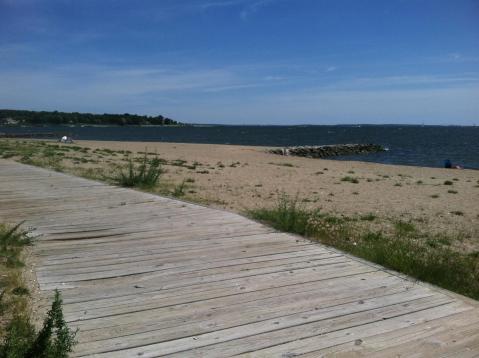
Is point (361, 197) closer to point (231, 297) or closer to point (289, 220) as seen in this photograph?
point (289, 220)

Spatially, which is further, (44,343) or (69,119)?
(69,119)

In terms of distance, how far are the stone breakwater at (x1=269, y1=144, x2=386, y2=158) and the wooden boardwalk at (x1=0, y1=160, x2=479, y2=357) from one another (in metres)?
36.2

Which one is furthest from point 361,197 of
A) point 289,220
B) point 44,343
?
point 44,343

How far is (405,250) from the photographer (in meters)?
5.27

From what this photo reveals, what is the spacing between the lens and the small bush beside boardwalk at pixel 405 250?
13.9 feet

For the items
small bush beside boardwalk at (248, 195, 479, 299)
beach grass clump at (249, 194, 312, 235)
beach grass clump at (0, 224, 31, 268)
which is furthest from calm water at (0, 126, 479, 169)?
beach grass clump at (0, 224, 31, 268)

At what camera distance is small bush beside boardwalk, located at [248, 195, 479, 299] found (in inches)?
167

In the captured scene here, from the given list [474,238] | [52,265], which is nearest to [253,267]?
[52,265]

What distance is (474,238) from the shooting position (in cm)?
785

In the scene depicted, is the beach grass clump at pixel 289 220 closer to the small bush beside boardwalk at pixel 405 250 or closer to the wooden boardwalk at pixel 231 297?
the small bush beside boardwalk at pixel 405 250

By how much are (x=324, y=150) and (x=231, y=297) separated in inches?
1793

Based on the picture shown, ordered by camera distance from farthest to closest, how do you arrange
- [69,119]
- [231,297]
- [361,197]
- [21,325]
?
[69,119] → [361,197] → [231,297] → [21,325]

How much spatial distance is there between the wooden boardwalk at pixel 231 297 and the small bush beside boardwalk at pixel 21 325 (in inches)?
6.6

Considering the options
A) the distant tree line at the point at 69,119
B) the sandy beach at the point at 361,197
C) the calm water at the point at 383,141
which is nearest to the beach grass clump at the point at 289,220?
the sandy beach at the point at 361,197
